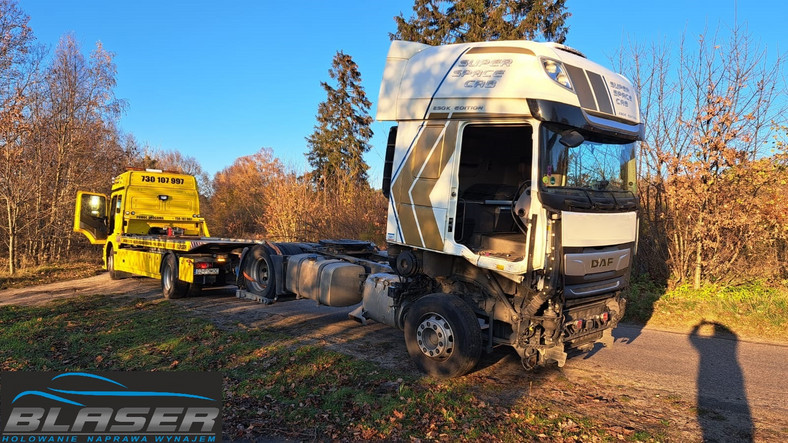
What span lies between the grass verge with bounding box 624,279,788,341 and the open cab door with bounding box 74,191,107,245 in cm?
1445

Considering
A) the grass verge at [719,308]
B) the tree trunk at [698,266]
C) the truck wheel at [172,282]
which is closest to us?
the grass verge at [719,308]

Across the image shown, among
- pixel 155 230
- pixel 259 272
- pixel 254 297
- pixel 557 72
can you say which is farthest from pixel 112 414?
pixel 155 230

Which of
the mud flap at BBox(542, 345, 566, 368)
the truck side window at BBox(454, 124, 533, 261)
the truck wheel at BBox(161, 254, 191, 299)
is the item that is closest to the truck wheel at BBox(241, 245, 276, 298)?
the truck wheel at BBox(161, 254, 191, 299)

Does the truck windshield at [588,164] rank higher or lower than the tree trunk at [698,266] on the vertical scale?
higher

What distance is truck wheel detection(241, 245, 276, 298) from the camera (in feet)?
28.8

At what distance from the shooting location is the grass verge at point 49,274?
14.0 m

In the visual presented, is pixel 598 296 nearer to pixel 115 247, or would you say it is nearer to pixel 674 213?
pixel 674 213

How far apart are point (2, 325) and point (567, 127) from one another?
921cm

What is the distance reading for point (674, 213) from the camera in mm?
9984

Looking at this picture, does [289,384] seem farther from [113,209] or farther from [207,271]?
[113,209]

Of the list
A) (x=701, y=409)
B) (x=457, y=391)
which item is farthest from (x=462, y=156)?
(x=701, y=409)

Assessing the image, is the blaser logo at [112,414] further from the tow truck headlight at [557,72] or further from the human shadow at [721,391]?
the tow truck headlight at [557,72]

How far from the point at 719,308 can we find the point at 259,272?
869 centimetres

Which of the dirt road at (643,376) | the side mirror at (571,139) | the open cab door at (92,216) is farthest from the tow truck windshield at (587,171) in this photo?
the open cab door at (92,216)
